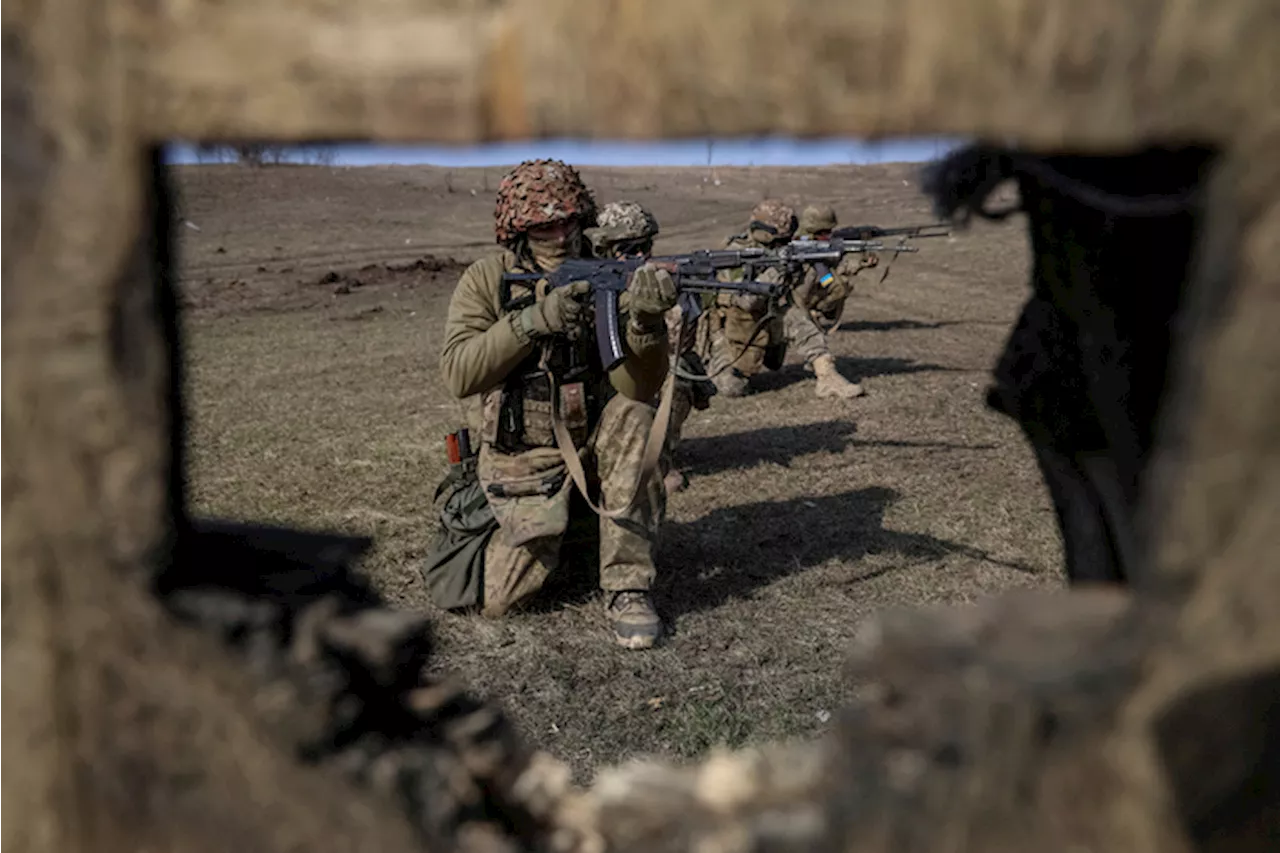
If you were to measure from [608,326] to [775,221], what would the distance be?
13.5 feet

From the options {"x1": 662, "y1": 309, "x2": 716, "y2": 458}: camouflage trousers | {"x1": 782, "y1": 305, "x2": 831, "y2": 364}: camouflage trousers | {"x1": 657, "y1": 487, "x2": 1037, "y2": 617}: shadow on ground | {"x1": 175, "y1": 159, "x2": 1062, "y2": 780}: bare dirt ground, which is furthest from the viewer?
{"x1": 782, "y1": 305, "x2": 831, "y2": 364}: camouflage trousers

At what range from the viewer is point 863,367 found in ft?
28.3

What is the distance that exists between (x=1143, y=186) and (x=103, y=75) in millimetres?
930

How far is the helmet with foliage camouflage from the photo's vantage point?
15.8 ft

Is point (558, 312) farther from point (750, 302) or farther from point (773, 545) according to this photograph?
point (750, 302)

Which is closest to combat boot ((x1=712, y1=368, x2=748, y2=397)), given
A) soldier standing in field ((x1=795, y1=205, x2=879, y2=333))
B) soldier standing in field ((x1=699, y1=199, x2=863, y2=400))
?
soldier standing in field ((x1=699, y1=199, x2=863, y2=400))

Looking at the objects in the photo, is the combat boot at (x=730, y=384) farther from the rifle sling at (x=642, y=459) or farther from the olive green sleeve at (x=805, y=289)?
the rifle sling at (x=642, y=459)

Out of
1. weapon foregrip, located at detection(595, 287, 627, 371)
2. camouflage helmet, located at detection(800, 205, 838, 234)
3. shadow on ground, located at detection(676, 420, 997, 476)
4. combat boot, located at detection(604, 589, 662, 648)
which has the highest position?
camouflage helmet, located at detection(800, 205, 838, 234)

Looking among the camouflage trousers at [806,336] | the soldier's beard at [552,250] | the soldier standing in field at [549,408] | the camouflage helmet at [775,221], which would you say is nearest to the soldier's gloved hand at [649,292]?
the soldier standing in field at [549,408]

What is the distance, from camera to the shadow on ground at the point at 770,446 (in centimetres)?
601

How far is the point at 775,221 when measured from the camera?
748 cm

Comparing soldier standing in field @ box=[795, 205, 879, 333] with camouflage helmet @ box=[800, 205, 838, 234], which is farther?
camouflage helmet @ box=[800, 205, 838, 234]

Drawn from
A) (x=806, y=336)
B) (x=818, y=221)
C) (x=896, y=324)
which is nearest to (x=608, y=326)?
(x=806, y=336)

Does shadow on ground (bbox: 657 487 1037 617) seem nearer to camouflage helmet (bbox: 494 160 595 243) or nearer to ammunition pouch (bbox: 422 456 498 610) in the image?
ammunition pouch (bbox: 422 456 498 610)
